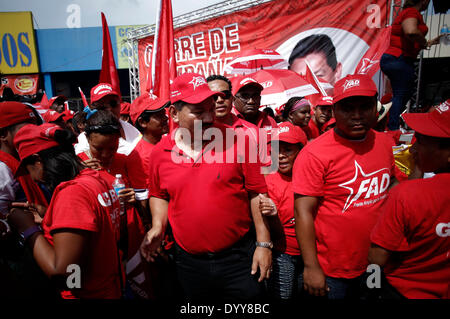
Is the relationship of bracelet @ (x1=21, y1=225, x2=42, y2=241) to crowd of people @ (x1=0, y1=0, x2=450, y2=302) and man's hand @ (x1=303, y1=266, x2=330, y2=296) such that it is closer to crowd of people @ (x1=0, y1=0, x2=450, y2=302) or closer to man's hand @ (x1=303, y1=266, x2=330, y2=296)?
crowd of people @ (x1=0, y1=0, x2=450, y2=302)

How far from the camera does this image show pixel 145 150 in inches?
106

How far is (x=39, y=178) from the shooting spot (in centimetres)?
161

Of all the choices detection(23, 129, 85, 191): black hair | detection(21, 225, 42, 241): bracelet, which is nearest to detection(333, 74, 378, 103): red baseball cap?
detection(23, 129, 85, 191): black hair

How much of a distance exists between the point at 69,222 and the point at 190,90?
3.49 ft

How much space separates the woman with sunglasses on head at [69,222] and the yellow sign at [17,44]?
2104 cm

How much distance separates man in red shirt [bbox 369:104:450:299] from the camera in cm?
132

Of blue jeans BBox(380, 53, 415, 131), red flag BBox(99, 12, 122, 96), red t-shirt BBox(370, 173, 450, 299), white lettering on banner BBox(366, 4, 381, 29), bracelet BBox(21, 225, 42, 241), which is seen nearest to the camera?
red t-shirt BBox(370, 173, 450, 299)

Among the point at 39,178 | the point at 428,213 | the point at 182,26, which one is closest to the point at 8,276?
the point at 39,178

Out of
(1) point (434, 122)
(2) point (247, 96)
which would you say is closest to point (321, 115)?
(2) point (247, 96)

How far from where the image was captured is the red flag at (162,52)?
3515 millimetres

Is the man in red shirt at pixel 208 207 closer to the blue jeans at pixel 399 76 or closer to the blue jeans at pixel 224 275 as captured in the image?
the blue jeans at pixel 224 275

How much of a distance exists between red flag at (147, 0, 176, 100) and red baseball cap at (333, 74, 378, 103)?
7.53 feet
